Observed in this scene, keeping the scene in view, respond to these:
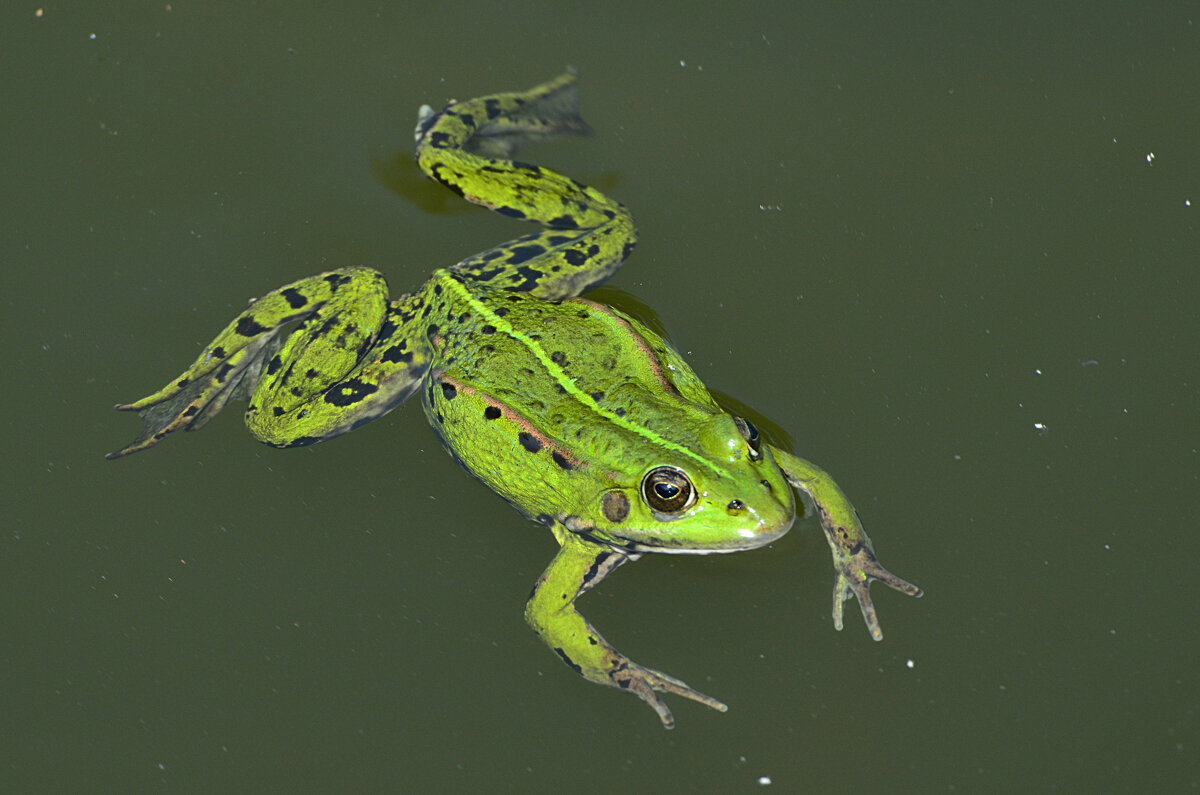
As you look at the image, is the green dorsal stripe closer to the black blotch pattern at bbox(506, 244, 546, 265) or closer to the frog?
the frog

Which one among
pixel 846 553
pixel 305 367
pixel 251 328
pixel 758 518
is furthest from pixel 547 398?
pixel 251 328

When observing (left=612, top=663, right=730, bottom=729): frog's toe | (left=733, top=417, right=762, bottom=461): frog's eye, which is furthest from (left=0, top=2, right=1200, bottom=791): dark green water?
(left=733, top=417, right=762, bottom=461): frog's eye

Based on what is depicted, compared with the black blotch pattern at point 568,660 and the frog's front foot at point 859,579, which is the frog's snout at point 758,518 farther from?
the black blotch pattern at point 568,660

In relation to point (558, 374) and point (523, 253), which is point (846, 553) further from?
point (523, 253)

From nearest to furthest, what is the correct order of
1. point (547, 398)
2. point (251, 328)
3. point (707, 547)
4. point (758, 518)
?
point (758, 518), point (707, 547), point (547, 398), point (251, 328)

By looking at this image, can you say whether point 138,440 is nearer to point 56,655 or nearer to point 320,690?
point 56,655

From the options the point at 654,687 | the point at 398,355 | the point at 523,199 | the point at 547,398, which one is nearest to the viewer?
the point at 547,398

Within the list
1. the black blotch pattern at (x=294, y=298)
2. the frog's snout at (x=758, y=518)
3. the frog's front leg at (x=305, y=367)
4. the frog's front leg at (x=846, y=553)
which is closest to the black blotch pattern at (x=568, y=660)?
the frog's snout at (x=758, y=518)
